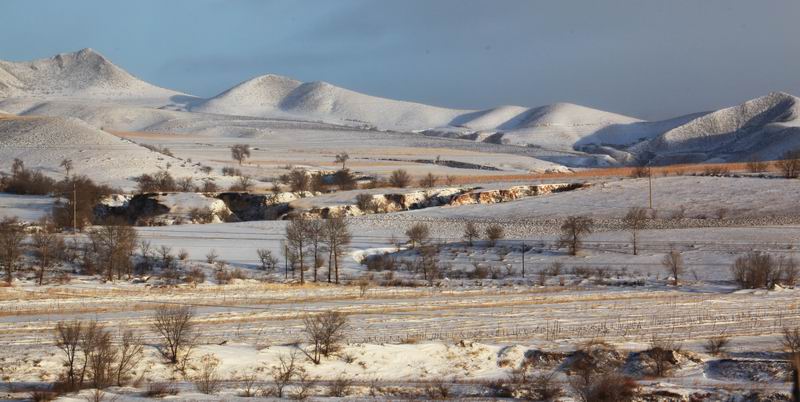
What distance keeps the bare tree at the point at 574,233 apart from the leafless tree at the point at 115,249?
2074 centimetres

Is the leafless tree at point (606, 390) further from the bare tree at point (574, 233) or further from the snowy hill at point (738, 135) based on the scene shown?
the snowy hill at point (738, 135)

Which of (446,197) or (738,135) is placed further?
(738,135)

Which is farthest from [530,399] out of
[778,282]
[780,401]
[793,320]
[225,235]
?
[225,235]

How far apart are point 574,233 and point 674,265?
9086mm

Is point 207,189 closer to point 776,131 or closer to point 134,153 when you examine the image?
point 134,153

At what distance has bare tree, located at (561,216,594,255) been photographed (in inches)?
1620

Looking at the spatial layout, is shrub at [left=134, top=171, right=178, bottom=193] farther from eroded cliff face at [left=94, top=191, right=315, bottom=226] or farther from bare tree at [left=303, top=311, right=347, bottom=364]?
bare tree at [left=303, top=311, right=347, bottom=364]

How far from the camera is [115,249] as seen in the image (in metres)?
34.4

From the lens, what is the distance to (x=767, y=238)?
1606 inches

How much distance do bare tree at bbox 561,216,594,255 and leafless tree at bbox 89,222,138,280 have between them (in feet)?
68.0

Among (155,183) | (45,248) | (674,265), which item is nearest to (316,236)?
(45,248)

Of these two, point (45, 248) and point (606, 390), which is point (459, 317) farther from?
point (45, 248)

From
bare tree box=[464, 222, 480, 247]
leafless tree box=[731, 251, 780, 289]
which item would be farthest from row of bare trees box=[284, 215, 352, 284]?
leafless tree box=[731, 251, 780, 289]

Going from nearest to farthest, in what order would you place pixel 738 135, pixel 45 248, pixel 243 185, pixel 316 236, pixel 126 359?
pixel 126 359, pixel 45 248, pixel 316 236, pixel 243 185, pixel 738 135
